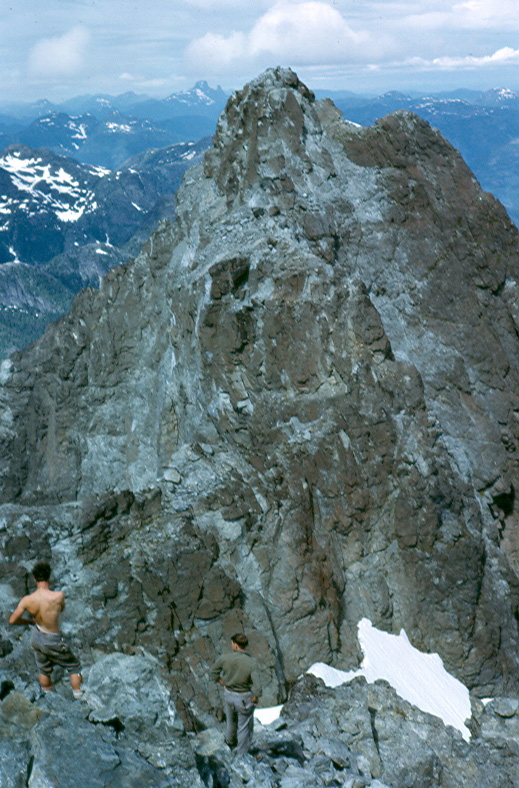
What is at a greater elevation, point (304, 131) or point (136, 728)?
point (304, 131)

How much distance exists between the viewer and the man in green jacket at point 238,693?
1548 centimetres

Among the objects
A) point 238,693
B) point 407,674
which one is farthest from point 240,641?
point 407,674

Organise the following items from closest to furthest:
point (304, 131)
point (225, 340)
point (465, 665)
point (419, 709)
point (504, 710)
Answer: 1. point (419, 709)
2. point (504, 710)
3. point (465, 665)
4. point (225, 340)
5. point (304, 131)

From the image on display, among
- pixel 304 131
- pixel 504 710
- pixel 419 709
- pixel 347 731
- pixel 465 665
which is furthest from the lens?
pixel 304 131

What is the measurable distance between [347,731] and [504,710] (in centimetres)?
984

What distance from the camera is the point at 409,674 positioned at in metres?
28.5

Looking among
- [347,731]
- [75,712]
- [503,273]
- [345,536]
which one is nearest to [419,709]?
[347,731]

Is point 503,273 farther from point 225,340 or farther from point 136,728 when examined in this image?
point 136,728

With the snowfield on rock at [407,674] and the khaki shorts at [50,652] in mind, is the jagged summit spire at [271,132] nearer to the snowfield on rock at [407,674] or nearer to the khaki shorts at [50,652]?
the snowfield on rock at [407,674]

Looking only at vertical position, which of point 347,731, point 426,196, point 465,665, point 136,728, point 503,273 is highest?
point 426,196

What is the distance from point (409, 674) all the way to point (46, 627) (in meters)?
19.8

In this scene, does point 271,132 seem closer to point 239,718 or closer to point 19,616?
point 19,616

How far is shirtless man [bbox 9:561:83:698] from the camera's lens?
1436 cm

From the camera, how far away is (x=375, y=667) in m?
28.3
